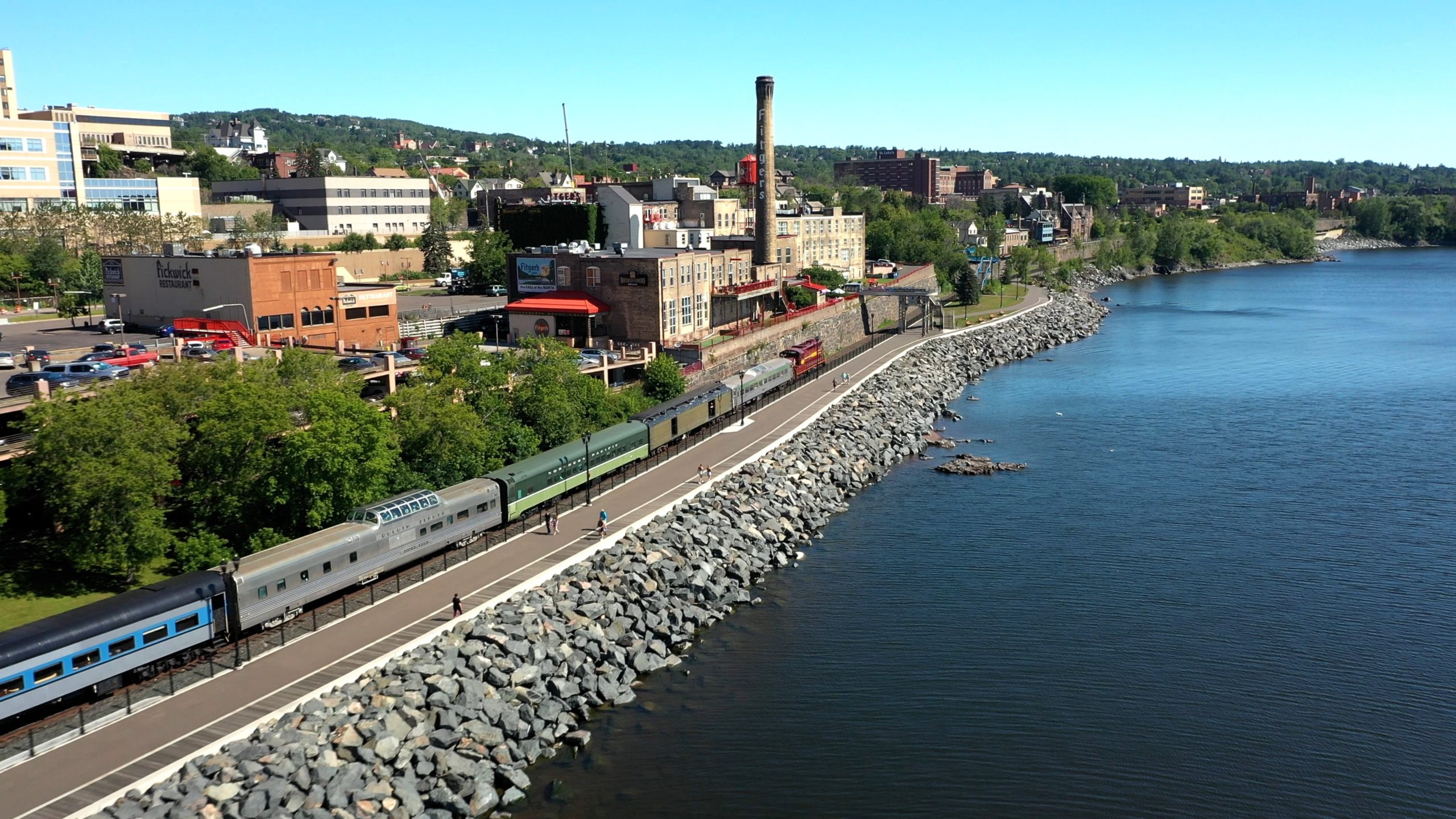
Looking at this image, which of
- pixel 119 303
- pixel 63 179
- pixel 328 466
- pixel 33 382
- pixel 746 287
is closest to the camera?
pixel 328 466

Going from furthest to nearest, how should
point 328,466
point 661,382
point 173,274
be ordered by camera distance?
point 173,274
point 661,382
point 328,466

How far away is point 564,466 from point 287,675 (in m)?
17.5

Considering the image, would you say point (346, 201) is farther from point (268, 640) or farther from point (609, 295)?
point (268, 640)

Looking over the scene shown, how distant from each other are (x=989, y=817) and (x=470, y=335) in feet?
112

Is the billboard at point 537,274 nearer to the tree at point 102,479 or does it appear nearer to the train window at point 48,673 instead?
the tree at point 102,479

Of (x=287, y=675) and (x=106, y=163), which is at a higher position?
(x=106, y=163)

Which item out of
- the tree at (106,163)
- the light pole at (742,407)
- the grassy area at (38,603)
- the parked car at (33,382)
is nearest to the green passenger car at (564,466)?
the light pole at (742,407)

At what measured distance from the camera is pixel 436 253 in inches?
4427

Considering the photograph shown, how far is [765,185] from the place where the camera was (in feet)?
337

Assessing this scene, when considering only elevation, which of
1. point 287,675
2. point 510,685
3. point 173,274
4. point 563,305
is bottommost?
point 510,685

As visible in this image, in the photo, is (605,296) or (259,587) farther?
(605,296)

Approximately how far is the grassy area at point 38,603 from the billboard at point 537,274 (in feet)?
144

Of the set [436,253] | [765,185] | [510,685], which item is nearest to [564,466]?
[510,685]

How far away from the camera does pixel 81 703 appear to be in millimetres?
27797
